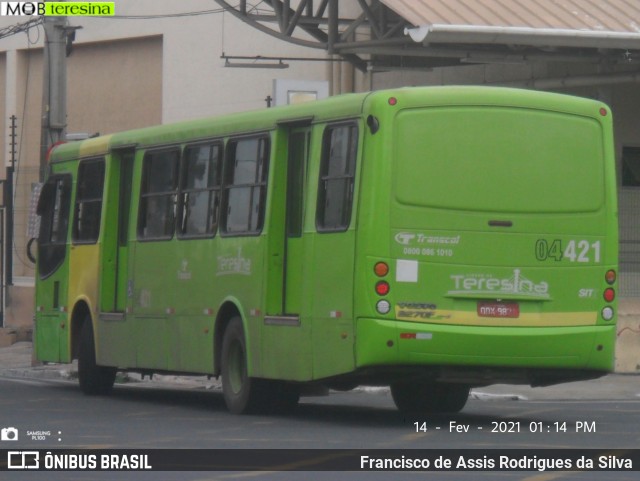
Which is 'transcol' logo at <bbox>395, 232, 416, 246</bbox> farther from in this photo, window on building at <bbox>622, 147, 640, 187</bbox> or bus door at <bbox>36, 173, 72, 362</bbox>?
window on building at <bbox>622, 147, 640, 187</bbox>

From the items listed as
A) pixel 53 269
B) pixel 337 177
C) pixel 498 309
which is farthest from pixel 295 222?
pixel 53 269

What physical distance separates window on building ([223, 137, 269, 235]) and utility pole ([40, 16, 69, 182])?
929 centimetres

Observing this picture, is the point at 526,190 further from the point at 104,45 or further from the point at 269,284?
the point at 104,45

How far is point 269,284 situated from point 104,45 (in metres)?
21.6

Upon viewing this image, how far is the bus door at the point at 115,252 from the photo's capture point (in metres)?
19.3

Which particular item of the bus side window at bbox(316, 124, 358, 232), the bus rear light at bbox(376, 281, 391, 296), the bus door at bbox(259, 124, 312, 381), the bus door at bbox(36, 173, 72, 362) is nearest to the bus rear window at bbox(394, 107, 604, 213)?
the bus side window at bbox(316, 124, 358, 232)

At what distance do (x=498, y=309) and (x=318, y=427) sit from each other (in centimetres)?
196

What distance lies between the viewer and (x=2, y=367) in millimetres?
26406

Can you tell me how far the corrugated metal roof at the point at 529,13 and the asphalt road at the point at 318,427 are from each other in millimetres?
5913

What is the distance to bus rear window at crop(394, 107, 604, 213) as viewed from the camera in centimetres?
1444

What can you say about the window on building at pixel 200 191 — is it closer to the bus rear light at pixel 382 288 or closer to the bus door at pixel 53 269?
the bus rear light at pixel 382 288

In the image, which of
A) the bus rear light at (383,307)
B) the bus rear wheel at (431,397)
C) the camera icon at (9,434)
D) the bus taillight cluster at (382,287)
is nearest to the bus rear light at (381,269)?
the bus taillight cluster at (382,287)

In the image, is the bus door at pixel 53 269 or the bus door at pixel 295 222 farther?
the bus door at pixel 53 269
